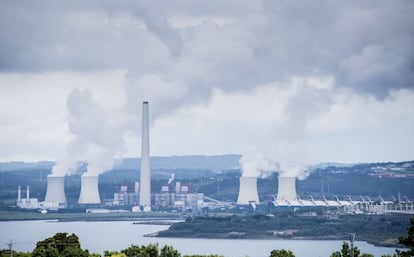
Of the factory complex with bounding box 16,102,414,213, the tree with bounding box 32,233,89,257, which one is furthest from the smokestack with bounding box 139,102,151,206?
the tree with bounding box 32,233,89,257

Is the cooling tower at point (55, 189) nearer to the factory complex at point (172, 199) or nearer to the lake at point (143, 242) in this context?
the factory complex at point (172, 199)

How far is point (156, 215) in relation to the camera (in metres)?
102

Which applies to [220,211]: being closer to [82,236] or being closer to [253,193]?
[253,193]

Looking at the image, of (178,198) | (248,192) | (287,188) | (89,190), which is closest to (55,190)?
(89,190)

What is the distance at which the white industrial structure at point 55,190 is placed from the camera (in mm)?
94438

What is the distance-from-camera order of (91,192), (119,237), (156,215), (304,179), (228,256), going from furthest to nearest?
(304,179) → (156,215) → (91,192) → (119,237) → (228,256)

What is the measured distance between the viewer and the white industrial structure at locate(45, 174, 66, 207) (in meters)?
94.4

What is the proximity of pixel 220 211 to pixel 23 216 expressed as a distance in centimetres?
1926

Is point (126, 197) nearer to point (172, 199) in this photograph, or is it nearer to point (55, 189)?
point (172, 199)

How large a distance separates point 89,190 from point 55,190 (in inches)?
166

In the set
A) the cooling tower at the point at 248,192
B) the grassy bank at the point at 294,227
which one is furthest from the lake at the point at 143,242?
the cooling tower at the point at 248,192

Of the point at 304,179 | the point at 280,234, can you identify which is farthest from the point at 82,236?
the point at 304,179

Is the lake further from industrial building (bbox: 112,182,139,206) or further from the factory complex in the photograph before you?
industrial building (bbox: 112,182,139,206)

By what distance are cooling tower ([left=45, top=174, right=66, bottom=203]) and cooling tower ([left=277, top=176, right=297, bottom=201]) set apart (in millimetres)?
19650
